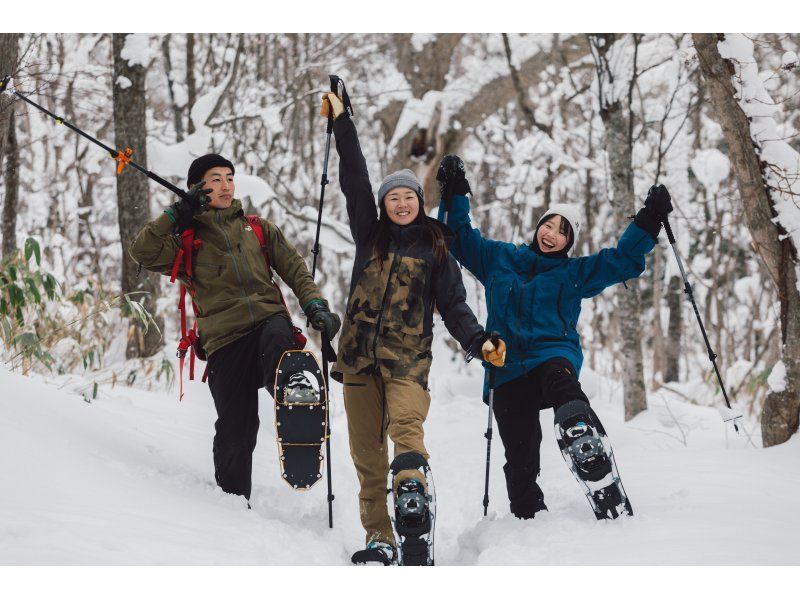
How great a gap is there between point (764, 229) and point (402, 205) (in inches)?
104

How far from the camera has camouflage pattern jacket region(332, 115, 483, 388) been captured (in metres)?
3.30

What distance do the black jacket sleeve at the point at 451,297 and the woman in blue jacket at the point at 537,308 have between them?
0.38m

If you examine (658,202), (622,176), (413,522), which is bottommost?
(413,522)

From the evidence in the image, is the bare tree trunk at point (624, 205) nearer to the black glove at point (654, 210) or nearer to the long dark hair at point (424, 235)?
the black glove at point (654, 210)

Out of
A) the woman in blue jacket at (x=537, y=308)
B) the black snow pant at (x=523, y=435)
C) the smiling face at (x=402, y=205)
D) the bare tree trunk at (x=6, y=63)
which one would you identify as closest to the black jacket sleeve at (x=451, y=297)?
the smiling face at (x=402, y=205)

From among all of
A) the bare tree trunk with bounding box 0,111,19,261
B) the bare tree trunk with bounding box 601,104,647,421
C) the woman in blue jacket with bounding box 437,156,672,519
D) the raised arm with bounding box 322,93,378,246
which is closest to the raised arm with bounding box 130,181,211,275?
the raised arm with bounding box 322,93,378,246

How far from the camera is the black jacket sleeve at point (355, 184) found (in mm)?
3549

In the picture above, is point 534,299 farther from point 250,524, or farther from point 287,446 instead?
point 250,524

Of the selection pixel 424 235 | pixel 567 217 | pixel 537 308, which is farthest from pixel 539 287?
pixel 424 235

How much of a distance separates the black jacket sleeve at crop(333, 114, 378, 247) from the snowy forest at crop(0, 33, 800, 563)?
62.5 inches

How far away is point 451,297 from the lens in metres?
3.45

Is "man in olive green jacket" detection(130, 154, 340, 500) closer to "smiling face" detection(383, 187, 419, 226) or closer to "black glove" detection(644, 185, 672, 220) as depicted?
"smiling face" detection(383, 187, 419, 226)

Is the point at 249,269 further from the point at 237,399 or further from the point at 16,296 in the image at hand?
the point at 16,296

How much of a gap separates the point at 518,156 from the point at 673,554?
994cm
